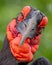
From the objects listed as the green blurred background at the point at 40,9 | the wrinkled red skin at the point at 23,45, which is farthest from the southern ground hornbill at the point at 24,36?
the green blurred background at the point at 40,9

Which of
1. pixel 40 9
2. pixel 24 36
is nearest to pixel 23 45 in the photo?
pixel 24 36

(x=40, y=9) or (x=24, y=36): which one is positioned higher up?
(x=24, y=36)

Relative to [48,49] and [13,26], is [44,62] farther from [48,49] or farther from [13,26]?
[48,49]

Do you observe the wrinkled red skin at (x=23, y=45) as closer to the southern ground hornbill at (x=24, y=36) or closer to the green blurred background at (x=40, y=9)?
the southern ground hornbill at (x=24, y=36)

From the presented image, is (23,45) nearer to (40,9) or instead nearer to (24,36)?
(24,36)

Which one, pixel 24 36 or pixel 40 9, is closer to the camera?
pixel 24 36
